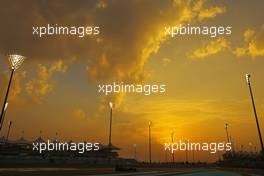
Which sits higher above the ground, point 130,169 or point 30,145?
point 30,145

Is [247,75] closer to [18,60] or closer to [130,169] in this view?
[130,169]

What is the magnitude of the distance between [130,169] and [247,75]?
1071 inches

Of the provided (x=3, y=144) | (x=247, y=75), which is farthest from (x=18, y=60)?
(x=3, y=144)

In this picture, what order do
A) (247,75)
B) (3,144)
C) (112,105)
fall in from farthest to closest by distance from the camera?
(3,144)
(112,105)
(247,75)

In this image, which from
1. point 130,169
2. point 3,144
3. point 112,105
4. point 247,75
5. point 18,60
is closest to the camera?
point 18,60

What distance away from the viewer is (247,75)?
47906mm

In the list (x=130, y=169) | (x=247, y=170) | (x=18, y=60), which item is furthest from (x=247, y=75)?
(x=18, y=60)

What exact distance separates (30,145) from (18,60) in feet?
579

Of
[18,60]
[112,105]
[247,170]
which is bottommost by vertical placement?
[247,170]

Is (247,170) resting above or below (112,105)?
below

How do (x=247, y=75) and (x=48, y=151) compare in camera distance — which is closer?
(x=247, y=75)

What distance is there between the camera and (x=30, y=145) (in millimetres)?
198500

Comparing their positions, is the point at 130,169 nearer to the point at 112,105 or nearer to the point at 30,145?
the point at 112,105

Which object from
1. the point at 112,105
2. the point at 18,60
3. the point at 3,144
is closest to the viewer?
the point at 18,60
